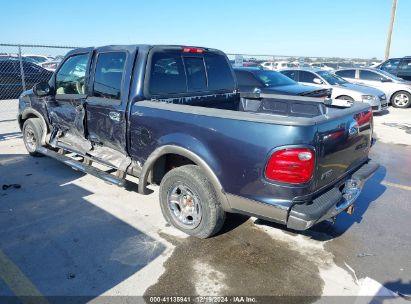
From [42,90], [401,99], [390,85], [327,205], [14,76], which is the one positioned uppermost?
[42,90]

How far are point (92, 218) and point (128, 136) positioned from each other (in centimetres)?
107

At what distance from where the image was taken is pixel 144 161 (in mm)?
4027

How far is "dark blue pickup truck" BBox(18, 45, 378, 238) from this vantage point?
2.87 metres

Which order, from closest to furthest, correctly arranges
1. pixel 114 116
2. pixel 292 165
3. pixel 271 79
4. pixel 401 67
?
1. pixel 292 165
2. pixel 114 116
3. pixel 271 79
4. pixel 401 67

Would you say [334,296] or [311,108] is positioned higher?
[311,108]

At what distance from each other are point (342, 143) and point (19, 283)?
3.10m

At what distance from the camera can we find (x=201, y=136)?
3.29 metres

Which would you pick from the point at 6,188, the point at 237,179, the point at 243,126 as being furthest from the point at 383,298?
the point at 6,188

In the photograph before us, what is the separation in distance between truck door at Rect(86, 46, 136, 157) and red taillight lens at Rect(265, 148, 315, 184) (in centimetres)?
199

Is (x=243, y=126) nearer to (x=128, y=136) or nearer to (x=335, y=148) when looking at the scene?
(x=335, y=148)

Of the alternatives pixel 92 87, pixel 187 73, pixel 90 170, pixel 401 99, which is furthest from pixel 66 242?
pixel 401 99

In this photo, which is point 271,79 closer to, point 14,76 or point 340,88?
Answer: point 340,88

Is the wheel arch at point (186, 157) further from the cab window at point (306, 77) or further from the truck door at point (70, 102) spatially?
the cab window at point (306, 77)

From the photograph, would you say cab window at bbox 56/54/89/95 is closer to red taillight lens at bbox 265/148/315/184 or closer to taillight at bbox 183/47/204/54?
taillight at bbox 183/47/204/54
